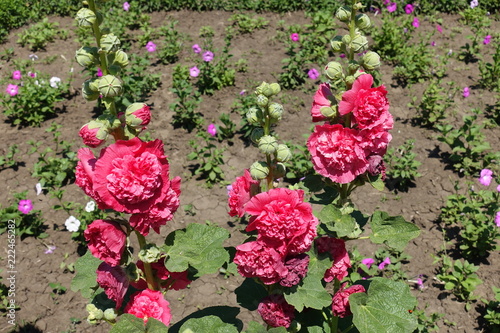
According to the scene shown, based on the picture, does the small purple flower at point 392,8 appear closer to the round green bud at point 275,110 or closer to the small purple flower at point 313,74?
the small purple flower at point 313,74

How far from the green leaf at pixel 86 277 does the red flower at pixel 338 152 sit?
3.57ft

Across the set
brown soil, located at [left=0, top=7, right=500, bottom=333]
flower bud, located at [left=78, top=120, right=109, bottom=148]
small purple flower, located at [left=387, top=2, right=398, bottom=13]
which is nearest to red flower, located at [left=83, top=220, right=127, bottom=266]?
flower bud, located at [left=78, top=120, right=109, bottom=148]

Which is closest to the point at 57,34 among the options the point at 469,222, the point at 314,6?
the point at 314,6

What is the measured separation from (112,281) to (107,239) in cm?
19

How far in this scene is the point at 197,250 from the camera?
83.2 inches

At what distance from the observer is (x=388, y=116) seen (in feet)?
6.67

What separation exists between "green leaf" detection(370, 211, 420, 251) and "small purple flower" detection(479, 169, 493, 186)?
275cm

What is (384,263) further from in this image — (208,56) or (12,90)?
(12,90)

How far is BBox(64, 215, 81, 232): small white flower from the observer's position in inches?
Result: 174

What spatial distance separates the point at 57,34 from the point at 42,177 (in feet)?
11.1

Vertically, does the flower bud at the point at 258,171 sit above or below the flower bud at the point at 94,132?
below

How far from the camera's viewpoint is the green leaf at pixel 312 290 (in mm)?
2064

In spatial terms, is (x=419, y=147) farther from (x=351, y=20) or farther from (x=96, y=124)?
(x=96, y=124)

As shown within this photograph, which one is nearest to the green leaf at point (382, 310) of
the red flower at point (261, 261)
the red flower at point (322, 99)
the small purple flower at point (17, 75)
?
the red flower at point (261, 261)
